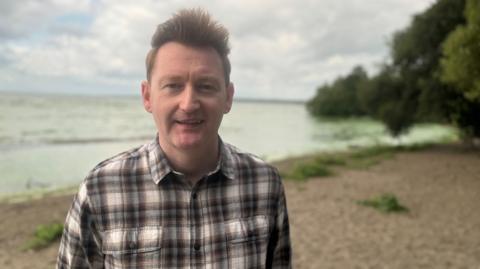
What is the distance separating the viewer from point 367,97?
69.2 feet

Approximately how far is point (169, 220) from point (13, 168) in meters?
16.5

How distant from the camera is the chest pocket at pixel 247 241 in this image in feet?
5.98

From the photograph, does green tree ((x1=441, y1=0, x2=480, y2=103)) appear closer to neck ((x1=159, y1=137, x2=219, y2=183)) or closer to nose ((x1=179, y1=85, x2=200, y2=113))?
neck ((x1=159, y1=137, x2=219, y2=183))

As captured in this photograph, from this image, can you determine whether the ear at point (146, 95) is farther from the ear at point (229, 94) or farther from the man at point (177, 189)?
the ear at point (229, 94)

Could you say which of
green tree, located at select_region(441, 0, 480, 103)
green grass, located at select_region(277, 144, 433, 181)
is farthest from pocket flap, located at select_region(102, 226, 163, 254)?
green grass, located at select_region(277, 144, 433, 181)

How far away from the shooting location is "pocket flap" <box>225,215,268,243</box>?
6.00 ft

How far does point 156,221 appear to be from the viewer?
1793 mm

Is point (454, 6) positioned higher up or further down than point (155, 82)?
higher up

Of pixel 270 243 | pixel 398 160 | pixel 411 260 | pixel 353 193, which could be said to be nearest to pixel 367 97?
pixel 398 160

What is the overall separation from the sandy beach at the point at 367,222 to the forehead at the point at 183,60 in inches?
199

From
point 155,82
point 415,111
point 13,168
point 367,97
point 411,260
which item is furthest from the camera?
point 367,97

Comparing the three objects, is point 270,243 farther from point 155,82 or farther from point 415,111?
point 415,111

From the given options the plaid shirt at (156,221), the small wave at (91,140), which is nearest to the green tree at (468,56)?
the plaid shirt at (156,221)

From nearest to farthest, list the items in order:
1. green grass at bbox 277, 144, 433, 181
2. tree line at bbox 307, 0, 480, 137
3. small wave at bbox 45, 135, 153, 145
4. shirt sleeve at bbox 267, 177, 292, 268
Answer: shirt sleeve at bbox 267, 177, 292, 268, green grass at bbox 277, 144, 433, 181, tree line at bbox 307, 0, 480, 137, small wave at bbox 45, 135, 153, 145
